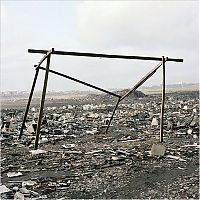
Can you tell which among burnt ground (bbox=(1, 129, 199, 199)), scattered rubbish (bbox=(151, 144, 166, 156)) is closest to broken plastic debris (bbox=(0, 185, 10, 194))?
burnt ground (bbox=(1, 129, 199, 199))

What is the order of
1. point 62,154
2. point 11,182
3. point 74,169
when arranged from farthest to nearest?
1. point 62,154
2. point 74,169
3. point 11,182

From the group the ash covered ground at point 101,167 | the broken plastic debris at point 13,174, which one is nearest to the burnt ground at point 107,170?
the ash covered ground at point 101,167

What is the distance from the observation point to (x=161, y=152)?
302 inches

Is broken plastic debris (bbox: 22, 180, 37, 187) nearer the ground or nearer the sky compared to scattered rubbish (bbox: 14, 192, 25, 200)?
nearer the sky

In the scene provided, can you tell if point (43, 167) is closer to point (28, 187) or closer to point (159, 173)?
point (28, 187)

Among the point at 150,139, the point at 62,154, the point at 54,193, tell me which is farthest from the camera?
the point at 150,139

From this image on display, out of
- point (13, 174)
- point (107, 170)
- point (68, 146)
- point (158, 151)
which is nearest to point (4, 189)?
point (13, 174)

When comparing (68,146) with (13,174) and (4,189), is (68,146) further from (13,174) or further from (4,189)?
(4,189)

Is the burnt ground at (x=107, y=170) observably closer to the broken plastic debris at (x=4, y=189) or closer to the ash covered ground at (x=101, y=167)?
Result: the ash covered ground at (x=101, y=167)

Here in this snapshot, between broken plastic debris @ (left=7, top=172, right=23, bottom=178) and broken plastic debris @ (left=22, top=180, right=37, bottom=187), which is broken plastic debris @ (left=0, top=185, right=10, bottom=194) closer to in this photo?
→ broken plastic debris @ (left=22, top=180, right=37, bottom=187)

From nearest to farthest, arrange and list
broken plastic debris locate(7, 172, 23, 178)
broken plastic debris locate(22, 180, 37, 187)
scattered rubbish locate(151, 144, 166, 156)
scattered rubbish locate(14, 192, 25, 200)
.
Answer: scattered rubbish locate(14, 192, 25, 200), broken plastic debris locate(22, 180, 37, 187), broken plastic debris locate(7, 172, 23, 178), scattered rubbish locate(151, 144, 166, 156)

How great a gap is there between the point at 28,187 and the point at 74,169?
1261mm

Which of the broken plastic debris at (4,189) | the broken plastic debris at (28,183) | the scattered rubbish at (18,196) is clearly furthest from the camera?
the broken plastic debris at (28,183)

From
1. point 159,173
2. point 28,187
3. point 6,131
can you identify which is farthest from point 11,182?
point 6,131
